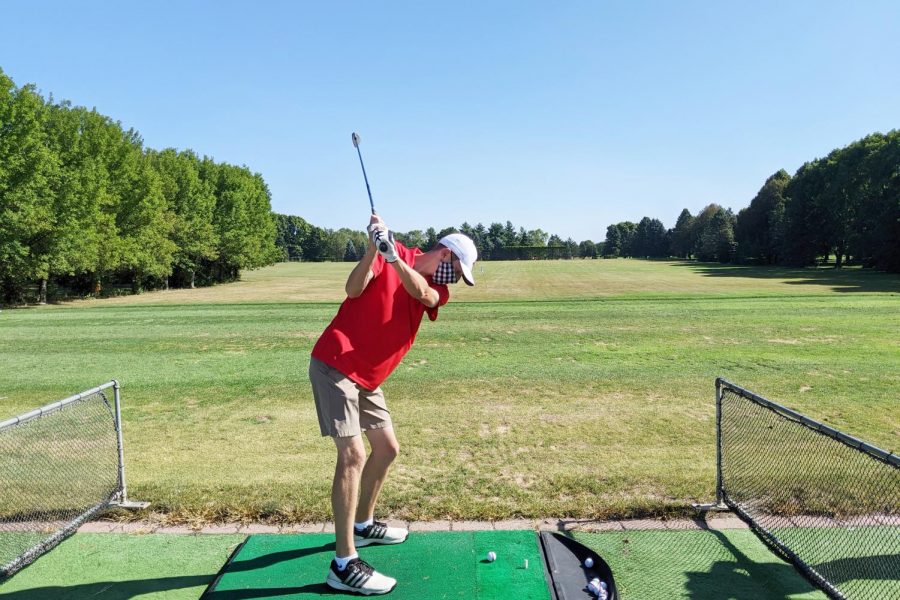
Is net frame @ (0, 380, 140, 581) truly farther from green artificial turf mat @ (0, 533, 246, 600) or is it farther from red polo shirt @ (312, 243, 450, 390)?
red polo shirt @ (312, 243, 450, 390)

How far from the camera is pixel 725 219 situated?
101 meters

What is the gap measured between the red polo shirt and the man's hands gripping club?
133 millimetres

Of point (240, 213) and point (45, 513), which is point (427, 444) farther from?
point (240, 213)

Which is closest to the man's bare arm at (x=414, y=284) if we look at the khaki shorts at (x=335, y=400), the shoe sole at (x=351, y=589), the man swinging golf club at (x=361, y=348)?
the man swinging golf club at (x=361, y=348)

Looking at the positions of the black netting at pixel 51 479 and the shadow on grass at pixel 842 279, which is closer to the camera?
the black netting at pixel 51 479

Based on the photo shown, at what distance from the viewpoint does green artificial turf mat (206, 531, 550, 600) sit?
11.0 ft

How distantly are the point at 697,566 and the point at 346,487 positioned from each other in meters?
2.35

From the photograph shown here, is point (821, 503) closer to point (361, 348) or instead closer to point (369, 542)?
point (369, 542)

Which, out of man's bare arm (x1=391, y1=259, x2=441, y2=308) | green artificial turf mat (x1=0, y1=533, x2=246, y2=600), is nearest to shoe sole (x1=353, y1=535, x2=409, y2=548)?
green artificial turf mat (x1=0, y1=533, x2=246, y2=600)

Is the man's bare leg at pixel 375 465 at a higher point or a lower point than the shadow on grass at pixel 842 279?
lower

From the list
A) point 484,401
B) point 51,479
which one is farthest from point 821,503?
point 51,479

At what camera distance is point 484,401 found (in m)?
8.44

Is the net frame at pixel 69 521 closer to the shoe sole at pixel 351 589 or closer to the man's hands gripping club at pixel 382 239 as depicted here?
the shoe sole at pixel 351 589

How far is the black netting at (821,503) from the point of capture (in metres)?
3.59
